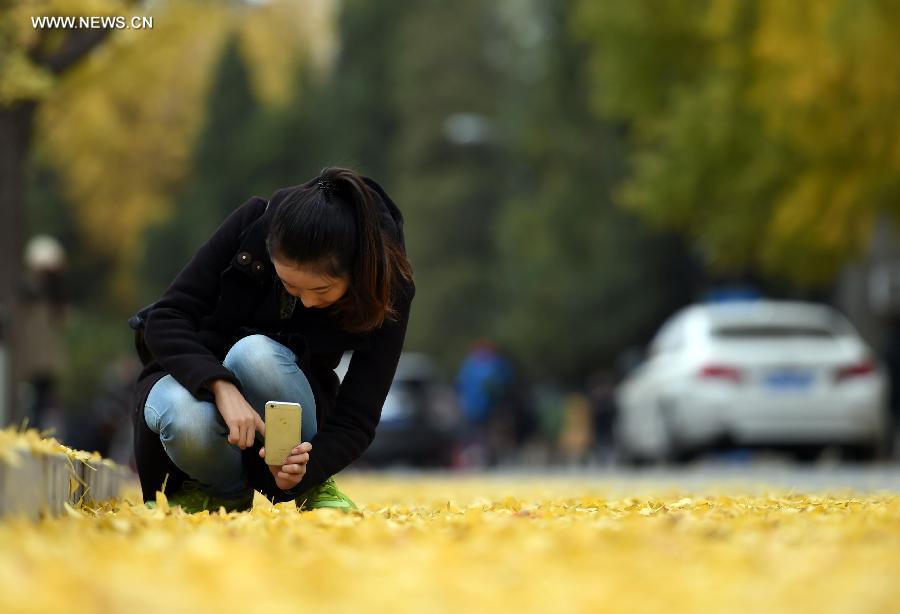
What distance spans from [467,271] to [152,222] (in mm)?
10061

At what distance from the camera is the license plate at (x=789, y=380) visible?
610 inches

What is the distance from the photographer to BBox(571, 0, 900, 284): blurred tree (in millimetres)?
15258

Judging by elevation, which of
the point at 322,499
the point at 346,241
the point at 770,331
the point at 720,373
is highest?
the point at 346,241

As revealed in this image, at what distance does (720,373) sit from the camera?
15.4m

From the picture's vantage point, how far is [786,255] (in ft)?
72.1

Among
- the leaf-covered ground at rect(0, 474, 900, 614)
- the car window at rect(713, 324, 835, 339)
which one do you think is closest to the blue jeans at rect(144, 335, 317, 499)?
the leaf-covered ground at rect(0, 474, 900, 614)

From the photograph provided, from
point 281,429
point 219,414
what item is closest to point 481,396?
point 219,414

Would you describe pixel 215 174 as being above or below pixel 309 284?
below

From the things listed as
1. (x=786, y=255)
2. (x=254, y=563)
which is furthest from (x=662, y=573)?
(x=786, y=255)

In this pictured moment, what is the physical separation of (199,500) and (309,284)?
98 cm

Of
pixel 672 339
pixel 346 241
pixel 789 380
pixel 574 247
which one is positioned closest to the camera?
pixel 346 241

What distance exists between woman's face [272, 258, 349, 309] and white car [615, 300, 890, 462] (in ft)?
34.3

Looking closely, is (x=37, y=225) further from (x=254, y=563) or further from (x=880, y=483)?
(x=254, y=563)

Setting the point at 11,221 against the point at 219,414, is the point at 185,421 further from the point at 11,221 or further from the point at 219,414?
the point at 11,221
